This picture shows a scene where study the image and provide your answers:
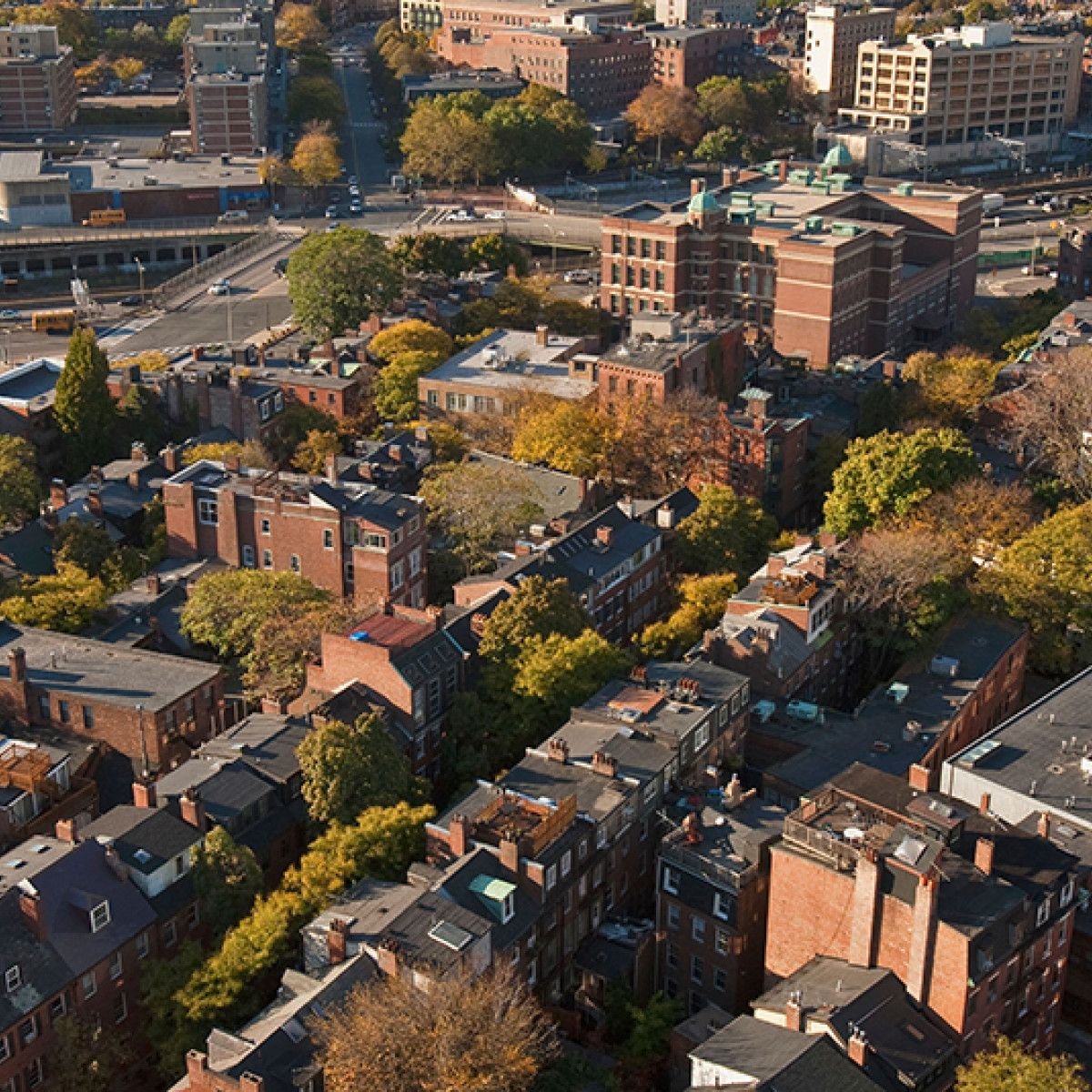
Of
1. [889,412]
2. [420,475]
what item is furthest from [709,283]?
[420,475]

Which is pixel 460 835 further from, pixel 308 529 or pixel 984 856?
pixel 308 529

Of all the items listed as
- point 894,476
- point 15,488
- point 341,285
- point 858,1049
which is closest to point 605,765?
point 858,1049

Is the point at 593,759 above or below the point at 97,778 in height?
above

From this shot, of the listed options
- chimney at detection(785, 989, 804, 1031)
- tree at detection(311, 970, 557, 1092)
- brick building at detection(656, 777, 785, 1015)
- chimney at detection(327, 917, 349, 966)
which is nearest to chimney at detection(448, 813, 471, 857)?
chimney at detection(327, 917, 349, 966)

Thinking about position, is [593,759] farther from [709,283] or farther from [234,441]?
[709,283]

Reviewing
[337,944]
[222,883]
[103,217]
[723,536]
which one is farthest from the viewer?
[103,217]

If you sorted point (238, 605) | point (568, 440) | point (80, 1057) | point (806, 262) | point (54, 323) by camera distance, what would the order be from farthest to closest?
point (54, 323)
point (806, 262)
point (568, 440)
point (238, 605)
point (80, 1057)

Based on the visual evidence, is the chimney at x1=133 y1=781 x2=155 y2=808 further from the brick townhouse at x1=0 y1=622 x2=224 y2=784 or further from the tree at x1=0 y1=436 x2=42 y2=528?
the tree at x1=0 y1=436 x2=42 y2=528
